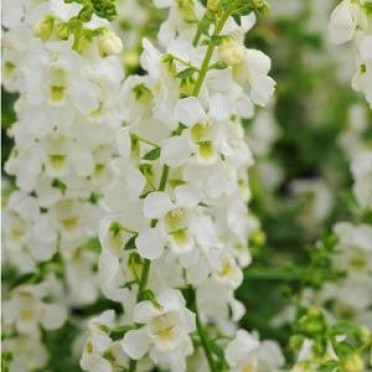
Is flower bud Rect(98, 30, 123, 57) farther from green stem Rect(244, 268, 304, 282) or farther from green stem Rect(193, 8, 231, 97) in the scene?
green stem Rect(244, 268, 304, 282)

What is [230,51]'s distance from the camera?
4.50 ft

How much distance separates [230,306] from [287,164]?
1083mm

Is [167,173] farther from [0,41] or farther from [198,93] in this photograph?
[0,41]

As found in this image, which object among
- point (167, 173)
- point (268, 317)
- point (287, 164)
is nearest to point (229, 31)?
point (167, 173)

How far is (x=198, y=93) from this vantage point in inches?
54.9

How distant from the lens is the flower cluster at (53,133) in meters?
1.51

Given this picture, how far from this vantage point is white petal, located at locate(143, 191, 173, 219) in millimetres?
1374

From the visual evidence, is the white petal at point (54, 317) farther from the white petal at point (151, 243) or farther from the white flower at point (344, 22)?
the white flower at point (344, 22)

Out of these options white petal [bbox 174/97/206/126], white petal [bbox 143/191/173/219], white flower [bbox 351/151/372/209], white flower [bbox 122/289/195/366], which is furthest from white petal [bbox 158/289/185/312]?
white flower [bbox 351/151/372/209]

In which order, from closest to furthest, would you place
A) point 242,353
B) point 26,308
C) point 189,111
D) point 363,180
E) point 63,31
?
point 189,111, point 63,31, point 242,353, point 26,308, point 363,180

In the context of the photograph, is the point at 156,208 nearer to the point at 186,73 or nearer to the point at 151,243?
the point at 151,243

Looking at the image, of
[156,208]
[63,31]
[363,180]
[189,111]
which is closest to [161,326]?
[156,208]

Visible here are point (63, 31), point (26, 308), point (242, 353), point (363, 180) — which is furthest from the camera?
point (363, 180)

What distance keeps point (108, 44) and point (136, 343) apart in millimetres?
389
